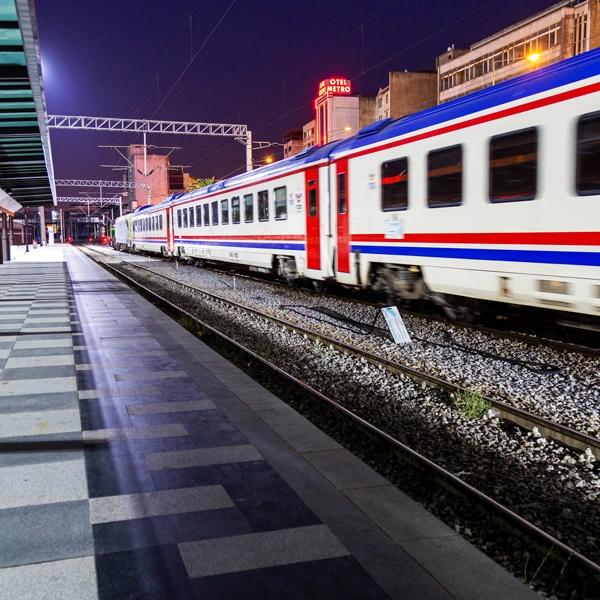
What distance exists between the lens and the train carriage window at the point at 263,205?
16.5 metres

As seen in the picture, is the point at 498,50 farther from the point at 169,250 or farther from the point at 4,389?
the point at 4,389

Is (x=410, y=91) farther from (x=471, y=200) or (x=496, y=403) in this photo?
(x=496, y=403)

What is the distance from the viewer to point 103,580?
9.30 feet

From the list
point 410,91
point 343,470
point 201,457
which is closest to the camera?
point 343,470

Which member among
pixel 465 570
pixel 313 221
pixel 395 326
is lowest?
pixel 465 570

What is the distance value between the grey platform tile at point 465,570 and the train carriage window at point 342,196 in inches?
368

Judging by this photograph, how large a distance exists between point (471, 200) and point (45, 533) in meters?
6.94

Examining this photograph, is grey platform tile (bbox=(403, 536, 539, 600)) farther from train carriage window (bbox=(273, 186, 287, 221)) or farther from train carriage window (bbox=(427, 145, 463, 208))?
train carriage window (bbox=(273, 186, 287, 221))

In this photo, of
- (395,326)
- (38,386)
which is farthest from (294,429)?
(395,326)

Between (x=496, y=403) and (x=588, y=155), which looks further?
(x=588, y=155)

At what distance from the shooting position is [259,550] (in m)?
3.13

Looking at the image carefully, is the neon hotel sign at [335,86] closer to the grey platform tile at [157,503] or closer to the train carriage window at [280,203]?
the train carriage window at [280,203]

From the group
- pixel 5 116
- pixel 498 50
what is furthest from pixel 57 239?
pixel 5 116

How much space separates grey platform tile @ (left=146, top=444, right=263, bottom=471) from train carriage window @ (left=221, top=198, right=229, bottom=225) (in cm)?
1623
